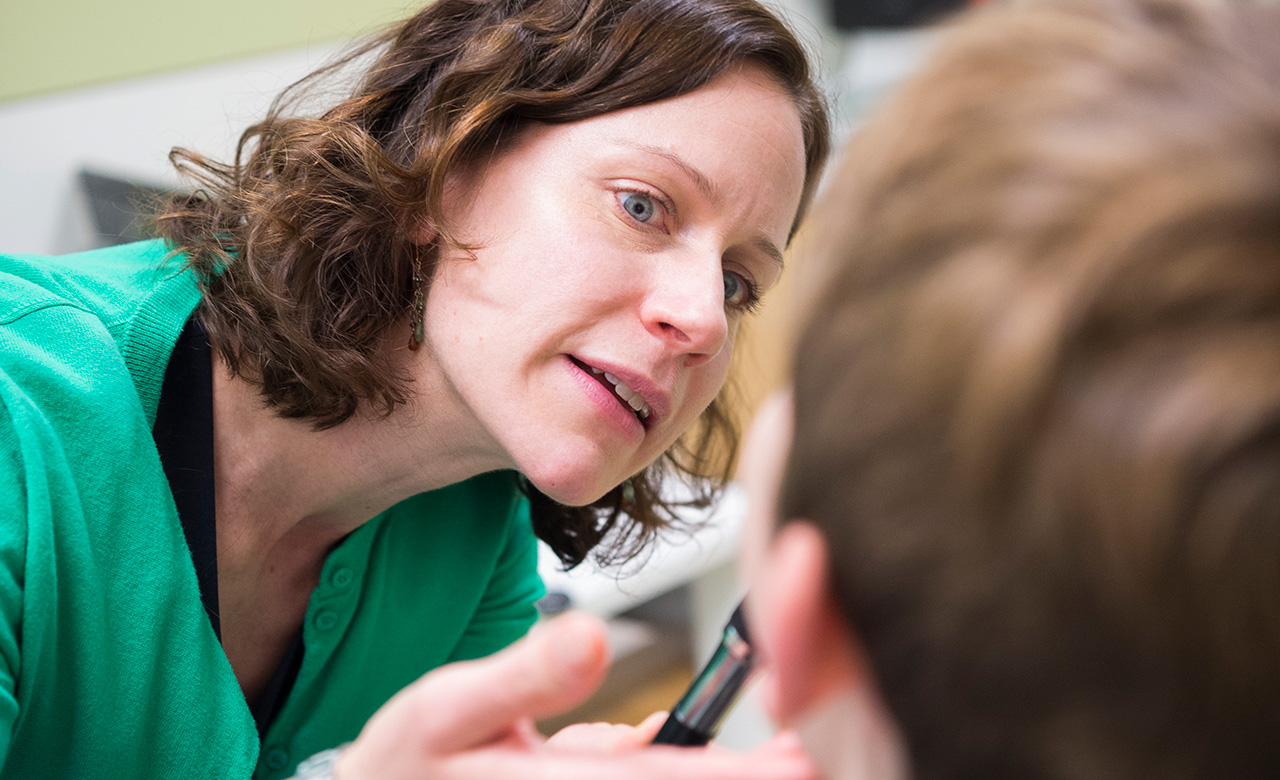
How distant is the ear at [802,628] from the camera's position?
1.07 ft

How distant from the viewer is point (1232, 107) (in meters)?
0.29

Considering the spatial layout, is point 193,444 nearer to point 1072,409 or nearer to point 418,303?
point 418,303

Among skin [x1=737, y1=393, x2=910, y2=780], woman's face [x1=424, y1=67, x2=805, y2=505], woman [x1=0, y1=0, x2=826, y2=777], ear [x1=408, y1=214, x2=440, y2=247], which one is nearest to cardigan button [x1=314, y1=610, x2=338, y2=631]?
woman [x1=0, y1=0, x2=826, y2=777]

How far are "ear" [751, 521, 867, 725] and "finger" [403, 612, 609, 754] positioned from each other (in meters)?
0.07

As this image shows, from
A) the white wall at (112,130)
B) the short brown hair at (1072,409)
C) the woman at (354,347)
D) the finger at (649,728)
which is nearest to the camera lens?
the short brown hair at (1072,409)

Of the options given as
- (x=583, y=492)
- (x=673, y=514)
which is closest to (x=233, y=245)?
(x=583, y=492)

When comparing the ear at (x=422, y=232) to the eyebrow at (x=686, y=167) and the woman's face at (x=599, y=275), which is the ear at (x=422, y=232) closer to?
the woman's face at (x=599, y=275)

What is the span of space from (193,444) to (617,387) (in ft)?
1.10

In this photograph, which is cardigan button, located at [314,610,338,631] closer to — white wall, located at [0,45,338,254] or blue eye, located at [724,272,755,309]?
blue eye, located at [724,272,755,309]

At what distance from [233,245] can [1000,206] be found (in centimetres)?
73

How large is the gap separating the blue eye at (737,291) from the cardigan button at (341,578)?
0.42 meters

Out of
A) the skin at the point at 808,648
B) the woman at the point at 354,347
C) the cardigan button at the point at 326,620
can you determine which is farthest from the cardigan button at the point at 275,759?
the skin at the point at 808,648

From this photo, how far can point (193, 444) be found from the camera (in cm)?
76

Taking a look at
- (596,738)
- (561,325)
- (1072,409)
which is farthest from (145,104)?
(1072,409)
